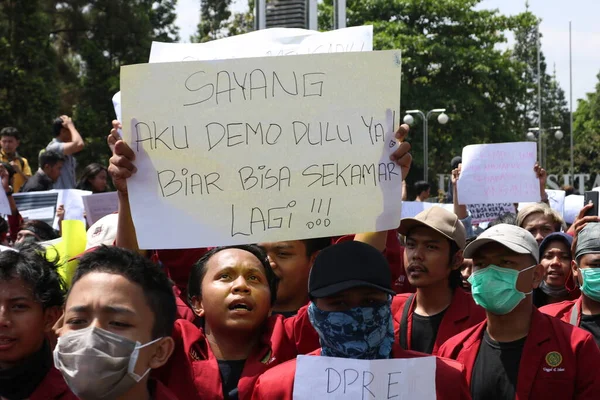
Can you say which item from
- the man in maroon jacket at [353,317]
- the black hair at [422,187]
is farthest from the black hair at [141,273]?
the black hair at [422,187]

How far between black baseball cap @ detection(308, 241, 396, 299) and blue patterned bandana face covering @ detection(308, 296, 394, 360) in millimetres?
87

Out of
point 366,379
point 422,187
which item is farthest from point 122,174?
point 422,187

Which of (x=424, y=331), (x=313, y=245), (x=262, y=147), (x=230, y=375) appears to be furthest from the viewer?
(x=424, y=331)

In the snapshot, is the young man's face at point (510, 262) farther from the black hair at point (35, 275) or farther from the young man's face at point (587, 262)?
the black hair at point (35, 275)

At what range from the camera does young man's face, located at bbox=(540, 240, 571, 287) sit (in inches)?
A: 236

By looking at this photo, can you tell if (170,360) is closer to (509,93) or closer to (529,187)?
(529,187)

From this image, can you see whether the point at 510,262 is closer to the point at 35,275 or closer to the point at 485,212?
the point at 35,275

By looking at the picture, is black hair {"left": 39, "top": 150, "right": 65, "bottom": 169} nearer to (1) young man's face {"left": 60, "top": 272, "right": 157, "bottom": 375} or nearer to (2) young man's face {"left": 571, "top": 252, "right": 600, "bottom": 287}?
(2) young man's face {"left": 571, "top": 252, "right": 600, "bottom": 287}

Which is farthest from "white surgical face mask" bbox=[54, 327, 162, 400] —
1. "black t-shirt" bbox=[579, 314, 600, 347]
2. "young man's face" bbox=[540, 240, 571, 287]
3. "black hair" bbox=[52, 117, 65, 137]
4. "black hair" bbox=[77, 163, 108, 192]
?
"black hair" bbox=[52, 117, 65, 137]

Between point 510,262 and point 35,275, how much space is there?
211 cm

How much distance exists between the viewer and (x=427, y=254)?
5125 mm

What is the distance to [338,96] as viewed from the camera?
3682mm

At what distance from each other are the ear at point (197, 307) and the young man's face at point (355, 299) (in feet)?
3.52

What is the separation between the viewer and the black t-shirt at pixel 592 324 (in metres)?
4.97
